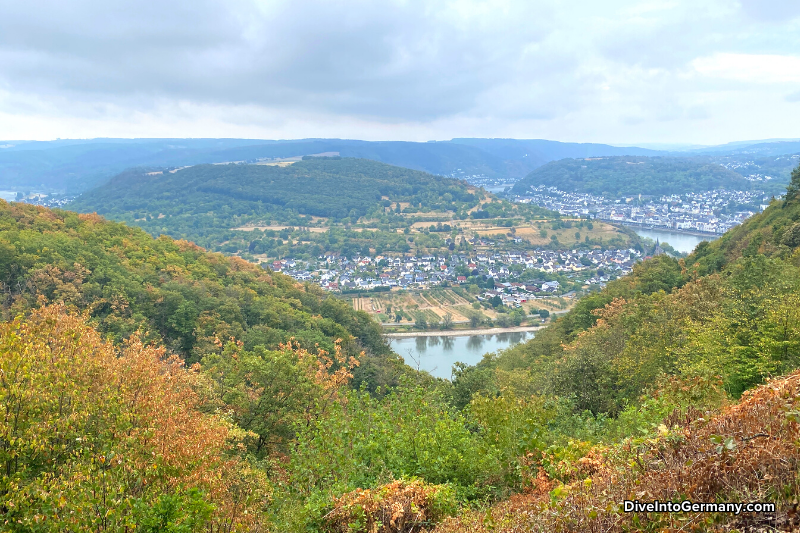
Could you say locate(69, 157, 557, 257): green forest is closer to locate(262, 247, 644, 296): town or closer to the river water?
locate(262, 247, 644, 296): town

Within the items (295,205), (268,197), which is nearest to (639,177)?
(295,205)

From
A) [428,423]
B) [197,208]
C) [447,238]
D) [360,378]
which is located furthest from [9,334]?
[197,208]

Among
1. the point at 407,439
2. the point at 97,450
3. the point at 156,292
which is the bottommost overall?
the point at 156,292

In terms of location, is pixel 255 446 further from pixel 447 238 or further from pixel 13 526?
pixel 447 238

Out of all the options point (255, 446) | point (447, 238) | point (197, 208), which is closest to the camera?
point (255, 446)

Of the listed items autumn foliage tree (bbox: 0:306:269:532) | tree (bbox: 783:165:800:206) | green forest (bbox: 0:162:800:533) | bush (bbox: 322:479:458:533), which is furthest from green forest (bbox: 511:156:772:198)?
autumn foliage tree (bbox: 0:306:269:532)

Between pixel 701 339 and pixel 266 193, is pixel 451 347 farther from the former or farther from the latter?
pixel 266 193
